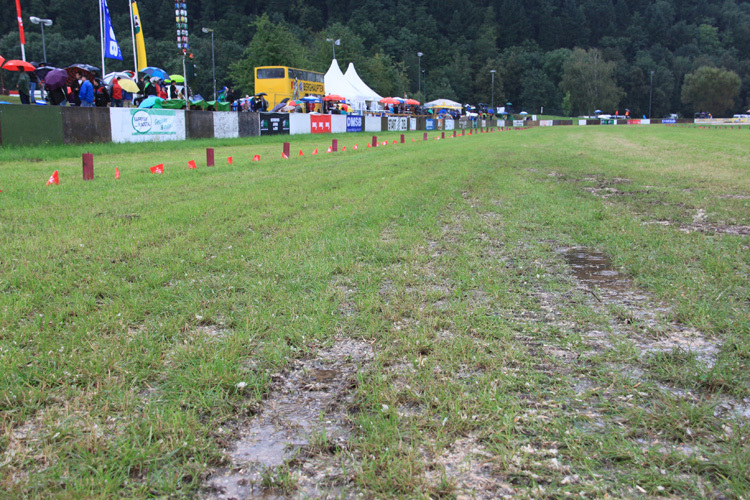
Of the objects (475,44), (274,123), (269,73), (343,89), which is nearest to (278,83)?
(269,73)

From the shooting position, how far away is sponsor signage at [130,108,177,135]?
21.5m

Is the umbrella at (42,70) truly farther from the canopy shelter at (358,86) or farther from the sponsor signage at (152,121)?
→ the canopy shelter at (358,86)

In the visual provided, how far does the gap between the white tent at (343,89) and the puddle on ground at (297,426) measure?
57116 millimetres

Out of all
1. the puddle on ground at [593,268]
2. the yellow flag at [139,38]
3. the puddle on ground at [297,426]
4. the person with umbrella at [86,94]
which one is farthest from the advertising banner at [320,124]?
the puddle on ground at [297,426]

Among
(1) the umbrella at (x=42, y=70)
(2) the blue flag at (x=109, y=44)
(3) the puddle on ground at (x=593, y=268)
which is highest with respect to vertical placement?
(2) the blue flag at (x=109, y=44)

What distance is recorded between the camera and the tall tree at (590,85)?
368 ft

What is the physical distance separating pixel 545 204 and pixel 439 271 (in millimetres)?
4137

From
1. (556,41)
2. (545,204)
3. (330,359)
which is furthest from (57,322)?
(556,41)

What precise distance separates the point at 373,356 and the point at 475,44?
154366 millimetres

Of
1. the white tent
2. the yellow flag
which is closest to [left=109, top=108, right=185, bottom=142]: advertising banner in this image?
the yellow flag

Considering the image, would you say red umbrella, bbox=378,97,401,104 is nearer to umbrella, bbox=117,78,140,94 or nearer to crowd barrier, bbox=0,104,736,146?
crowd barrier, bbox=0,104,736,146

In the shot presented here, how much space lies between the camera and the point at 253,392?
116 inches

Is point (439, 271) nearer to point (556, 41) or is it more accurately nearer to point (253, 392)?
point (253, 392)

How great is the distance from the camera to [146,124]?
22016mm
